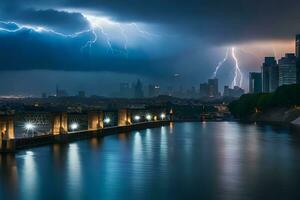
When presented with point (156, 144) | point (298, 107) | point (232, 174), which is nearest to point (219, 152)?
point (156, 144)

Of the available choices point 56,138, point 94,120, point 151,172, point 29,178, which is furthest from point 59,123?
point 29,178

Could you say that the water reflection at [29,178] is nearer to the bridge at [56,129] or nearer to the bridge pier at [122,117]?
the bridge at [56,129]

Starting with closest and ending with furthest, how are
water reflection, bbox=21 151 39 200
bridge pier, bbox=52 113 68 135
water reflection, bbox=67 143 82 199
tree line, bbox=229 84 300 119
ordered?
1. water reflection, bbox=21 151 39 200
2. water reflection, bbox=67 143 82 199
3. bridge pier, bbox=52 113 68 135
4. tree line, bbox=229 84 300 119

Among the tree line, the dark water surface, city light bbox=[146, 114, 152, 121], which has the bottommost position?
the dark water surface

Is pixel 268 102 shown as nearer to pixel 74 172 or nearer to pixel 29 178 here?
pixel 74 172

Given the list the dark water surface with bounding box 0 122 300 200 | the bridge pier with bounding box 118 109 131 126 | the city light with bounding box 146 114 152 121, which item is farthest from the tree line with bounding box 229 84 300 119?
the dark water surface with bounding box 0 122 300 200

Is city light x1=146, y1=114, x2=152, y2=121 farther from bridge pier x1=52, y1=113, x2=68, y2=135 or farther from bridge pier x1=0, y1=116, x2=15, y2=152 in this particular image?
bridge pier x1=0, y1=116, x2=15, y2=152

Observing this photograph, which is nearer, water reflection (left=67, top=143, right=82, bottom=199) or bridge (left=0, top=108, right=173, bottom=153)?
water reflection (left=67, top=143, right=82, bottom=199)
